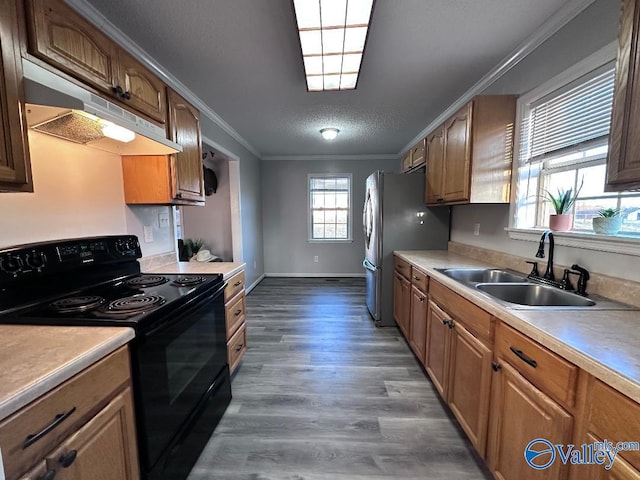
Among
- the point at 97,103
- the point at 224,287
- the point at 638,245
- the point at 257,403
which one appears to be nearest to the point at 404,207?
the point at 638,245

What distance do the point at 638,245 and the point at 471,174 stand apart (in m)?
1.02

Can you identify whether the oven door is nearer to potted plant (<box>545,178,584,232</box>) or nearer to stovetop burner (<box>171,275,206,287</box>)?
stovetop burner (<box>171,275,206,287</box>)

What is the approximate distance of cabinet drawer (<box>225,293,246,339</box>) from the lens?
6.21 feet

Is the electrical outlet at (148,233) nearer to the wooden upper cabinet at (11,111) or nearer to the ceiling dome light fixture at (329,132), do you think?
the wooden upper cabinet at (11,111)

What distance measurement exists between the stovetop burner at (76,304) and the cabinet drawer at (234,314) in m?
0.77

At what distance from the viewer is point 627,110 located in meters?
0.91

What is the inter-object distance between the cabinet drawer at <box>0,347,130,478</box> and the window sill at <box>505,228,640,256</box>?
212 cm

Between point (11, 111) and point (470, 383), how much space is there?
223 centimetres

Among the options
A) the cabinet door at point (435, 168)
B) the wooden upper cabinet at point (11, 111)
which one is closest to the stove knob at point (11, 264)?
the wooden upper cabinet at point (11, 111)

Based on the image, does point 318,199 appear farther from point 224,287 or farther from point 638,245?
point 638,245

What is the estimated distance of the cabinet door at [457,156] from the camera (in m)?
2.02

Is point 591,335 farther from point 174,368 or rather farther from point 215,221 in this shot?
point 215,221

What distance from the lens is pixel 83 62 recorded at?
3.81 feet

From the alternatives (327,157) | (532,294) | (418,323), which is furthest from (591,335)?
(327,157)
